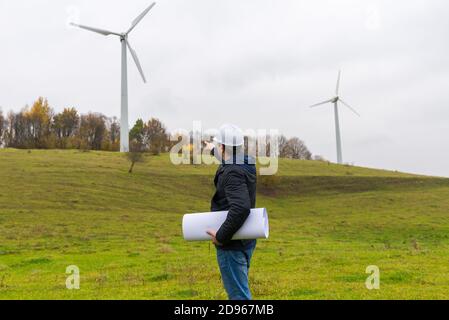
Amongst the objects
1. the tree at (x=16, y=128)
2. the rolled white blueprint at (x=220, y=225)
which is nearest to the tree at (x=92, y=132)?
the tree at (x=16, y=128)

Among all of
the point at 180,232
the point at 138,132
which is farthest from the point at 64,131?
the point at 180,232

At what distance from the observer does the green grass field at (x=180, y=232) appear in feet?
38.9

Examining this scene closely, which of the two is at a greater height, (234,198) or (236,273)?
(234,198)

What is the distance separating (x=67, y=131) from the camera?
12431cm

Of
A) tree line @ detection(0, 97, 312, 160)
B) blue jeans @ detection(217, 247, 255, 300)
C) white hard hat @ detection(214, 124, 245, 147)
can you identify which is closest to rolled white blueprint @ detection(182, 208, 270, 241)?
blue jeans @ detection(217, 247, 255, 300)

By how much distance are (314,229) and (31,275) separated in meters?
25.9

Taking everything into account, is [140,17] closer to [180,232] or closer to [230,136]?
[180,232]

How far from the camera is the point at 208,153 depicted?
6082 millimetres

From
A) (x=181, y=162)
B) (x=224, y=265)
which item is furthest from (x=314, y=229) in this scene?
(x=181, y=162)

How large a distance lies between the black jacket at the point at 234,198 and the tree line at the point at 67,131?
109361 mm

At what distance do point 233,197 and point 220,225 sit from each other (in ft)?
1.26

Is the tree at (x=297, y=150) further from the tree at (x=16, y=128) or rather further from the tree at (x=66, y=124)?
the tree at (x=16, y=128)

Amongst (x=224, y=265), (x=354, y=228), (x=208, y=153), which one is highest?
(x=208, y=153)
